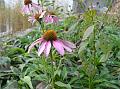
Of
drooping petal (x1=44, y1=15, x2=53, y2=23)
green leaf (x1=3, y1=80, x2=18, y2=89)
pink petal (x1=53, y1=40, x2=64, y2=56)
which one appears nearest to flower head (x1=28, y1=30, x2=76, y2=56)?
pink petal (x1=53, y1=40, x2=64, y2=56)

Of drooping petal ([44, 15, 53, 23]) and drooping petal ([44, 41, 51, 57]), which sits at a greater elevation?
drooping petal ([44, 15, 53, 23])

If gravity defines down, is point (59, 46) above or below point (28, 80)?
above

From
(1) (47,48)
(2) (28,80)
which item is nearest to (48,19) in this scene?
(2) (28,80)

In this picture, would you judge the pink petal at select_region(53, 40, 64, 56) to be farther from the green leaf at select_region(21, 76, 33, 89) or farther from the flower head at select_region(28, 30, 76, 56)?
the green leaf at select_region(21, 76, 33, 89)

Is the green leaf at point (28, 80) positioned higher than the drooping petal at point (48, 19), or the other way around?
the drooping petal at point (48, 19)

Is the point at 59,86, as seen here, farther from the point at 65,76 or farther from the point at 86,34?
the point at 86,34

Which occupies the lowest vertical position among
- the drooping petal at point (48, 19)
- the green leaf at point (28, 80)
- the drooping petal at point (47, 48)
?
the green leaf at point (28, 80)

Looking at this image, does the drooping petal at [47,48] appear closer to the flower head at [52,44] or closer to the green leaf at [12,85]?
the flower head at [52,44]

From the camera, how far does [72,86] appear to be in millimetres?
1657

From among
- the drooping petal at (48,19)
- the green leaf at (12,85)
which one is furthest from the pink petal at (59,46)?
the green leaf at (12,85)

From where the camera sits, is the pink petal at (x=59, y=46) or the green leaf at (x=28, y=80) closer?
the pink petal at (x=59, y=46)

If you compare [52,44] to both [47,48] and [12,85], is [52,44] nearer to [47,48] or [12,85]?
[47,48]

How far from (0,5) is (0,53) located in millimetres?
4191

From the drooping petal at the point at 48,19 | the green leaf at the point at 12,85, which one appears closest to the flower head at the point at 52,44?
the drooping petal at the point at 48,19
